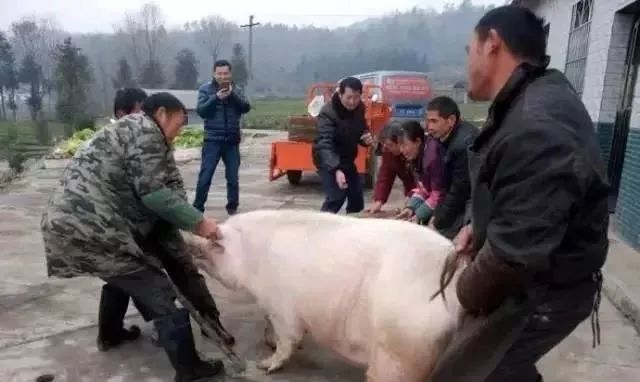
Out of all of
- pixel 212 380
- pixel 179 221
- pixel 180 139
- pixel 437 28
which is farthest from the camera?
pixel 437 28

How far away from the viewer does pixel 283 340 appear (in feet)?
10.5

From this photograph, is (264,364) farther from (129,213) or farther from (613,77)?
(613,77)

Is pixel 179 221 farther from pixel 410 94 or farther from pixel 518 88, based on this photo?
pixel 410 94

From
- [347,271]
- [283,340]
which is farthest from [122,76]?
[347,271]

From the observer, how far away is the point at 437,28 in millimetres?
88625

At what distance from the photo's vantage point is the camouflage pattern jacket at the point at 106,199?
2971 millimetres

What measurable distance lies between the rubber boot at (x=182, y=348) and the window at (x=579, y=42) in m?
6.90

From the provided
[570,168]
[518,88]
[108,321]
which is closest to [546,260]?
[570,168]

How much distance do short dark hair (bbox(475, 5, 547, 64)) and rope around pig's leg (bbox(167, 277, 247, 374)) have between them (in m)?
2.16

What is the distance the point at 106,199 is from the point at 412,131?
2125mm

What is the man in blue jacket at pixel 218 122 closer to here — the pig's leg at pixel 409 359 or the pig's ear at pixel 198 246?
the pig's ear at pixel 198 246

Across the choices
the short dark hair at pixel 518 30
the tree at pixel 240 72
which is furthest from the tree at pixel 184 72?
the short dark hair at pixel 518 30

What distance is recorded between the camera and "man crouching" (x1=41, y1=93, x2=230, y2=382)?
2.97 m

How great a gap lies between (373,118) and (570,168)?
8.44 meters
